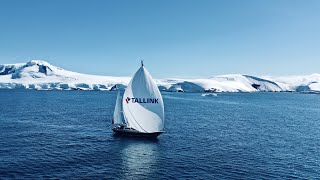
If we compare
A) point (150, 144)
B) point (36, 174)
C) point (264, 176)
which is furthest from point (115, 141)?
point (264, 176)

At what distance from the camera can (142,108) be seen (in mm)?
83625

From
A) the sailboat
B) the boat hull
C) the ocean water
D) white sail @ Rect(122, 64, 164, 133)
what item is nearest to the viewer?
the ocean water

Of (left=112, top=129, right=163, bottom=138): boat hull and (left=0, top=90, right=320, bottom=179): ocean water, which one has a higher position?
(left=112, top=129, right=163, bottom=138): boat hull

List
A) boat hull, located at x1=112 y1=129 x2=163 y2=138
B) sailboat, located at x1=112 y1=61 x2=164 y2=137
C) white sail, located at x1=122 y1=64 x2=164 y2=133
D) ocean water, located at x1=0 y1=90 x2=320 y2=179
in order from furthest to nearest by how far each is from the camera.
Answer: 1. white sail, located at x1=122 y1=64 x2=164 y2=133
2. sailboat, located at x1=112 y1=61 x2=164 y2=137
3. boat hull, located at x1=112 y1=129 x2=163 y2=138
4. ocean water, located at x1=0 y1=90 x2=320 y2=179

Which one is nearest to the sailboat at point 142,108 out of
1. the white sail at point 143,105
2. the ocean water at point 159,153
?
the white sail at point 143,105

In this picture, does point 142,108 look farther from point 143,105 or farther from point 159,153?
point 159,153

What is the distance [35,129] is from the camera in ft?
299

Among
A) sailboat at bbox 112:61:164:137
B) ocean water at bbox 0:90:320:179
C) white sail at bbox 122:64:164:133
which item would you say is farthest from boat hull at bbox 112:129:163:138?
ocean water at bbox 0:90:320:179

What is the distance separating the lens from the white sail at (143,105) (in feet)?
272

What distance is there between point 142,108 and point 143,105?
815mm

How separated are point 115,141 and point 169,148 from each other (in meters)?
14.0

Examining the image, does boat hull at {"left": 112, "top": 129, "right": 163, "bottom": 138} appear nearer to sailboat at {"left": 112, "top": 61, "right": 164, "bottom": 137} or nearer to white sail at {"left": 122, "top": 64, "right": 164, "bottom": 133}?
sailboat at {"left": 112, "top": 61, "right": 164, "bottom": 137}

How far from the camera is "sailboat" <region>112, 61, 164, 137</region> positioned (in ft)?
271

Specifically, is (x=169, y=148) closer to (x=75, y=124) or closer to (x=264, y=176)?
(x=264, y=176)
